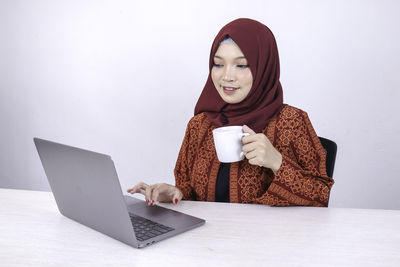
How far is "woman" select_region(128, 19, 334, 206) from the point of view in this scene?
1.21 m

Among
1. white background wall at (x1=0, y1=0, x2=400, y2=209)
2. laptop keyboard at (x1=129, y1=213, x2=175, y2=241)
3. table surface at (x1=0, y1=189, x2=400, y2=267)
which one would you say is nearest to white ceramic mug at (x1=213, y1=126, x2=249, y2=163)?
table surface at (x1=0, y1=189, x2=400, y2=267)

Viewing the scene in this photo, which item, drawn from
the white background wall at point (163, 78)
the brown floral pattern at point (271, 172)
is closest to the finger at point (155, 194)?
the brown floral pattern at point (271, 172)

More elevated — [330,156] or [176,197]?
[330,156]

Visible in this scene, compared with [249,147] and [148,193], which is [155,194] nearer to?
[148,193]

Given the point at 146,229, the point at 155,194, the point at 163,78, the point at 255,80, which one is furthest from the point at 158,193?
the point at 163,78

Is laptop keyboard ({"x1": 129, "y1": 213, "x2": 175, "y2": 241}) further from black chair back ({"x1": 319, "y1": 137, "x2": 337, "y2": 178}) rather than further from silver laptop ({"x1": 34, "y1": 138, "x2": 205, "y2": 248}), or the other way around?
black chair back ({"x1": 319, "y1": 137, "x2": 337, "y2": 178})

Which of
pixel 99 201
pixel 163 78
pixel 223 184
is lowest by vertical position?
pixel 223 184

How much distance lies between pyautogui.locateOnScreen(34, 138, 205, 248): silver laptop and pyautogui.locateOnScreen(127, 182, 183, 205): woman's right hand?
0.25 ft

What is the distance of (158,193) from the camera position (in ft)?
3.52

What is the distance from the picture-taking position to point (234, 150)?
3.30ft

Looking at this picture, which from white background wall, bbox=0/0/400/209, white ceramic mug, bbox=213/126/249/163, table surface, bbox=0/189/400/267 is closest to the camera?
table surface, bbox=0/189/400/267

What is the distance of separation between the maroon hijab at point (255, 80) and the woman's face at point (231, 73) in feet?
0.06

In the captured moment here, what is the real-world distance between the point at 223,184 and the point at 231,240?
1.59 feet

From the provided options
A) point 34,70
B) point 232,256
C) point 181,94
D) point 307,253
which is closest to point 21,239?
point 232,256
